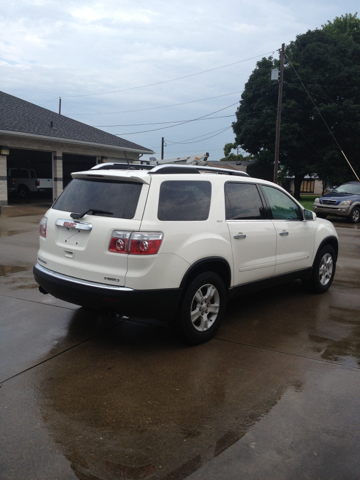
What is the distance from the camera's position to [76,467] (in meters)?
2.72

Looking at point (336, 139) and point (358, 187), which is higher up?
point (336, 139)

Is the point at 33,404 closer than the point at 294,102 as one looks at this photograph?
Yes

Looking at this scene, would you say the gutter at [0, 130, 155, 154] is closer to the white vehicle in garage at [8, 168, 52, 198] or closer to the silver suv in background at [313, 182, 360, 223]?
the white vehicle in garage at [8, 168, 52, 198]

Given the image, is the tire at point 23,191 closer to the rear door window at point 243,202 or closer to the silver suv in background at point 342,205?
the silver suv in background at point 342,205

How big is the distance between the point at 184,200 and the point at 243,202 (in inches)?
40.4

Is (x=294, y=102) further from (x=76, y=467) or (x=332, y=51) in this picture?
(x=76, y=467)

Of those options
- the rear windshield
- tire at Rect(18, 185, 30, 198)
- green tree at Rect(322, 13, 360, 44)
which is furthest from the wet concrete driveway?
green tree at Rect(322, 13, 360, 44)

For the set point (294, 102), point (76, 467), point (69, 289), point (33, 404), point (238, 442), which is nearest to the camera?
point (76, 467)

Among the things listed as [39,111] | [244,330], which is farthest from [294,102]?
[244,330]

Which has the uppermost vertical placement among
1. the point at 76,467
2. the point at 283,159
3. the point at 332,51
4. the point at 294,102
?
the point at 332,51

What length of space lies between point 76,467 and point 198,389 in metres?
1.31

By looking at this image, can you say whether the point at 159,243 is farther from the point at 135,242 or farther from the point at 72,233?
the point at 72,233

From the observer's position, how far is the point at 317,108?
110 feet

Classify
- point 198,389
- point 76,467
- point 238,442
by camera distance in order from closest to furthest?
point 76,467 → point 238,442 → point 198,389
